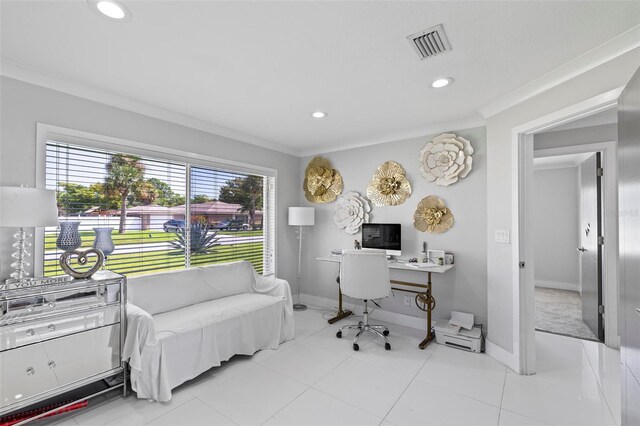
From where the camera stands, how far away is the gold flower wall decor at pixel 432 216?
3.33m

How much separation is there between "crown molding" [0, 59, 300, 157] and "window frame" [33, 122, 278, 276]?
302 millimetres

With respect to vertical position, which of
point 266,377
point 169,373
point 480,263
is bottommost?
point 266,377

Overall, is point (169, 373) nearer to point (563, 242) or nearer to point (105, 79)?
point (105, 79)

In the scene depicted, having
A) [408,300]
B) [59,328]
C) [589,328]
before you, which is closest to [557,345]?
[589,328]

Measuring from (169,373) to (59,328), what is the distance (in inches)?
31.3

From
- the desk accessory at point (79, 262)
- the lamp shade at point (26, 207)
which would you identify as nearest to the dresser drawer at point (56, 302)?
the desk accessory at point (79, 262)

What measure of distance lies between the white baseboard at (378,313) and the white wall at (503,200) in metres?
0.86

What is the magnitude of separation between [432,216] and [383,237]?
643 millimetres

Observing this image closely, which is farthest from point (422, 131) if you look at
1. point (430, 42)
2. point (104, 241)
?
point (104, 241)

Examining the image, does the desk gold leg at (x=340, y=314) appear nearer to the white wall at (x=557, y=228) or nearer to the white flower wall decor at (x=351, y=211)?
the white flower wall decor at (x=351, y=211)

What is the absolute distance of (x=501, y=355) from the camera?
2674mm

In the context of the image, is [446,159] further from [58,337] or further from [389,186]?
[58,337]

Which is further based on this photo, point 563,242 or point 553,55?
point 563,242

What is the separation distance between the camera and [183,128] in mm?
3156
